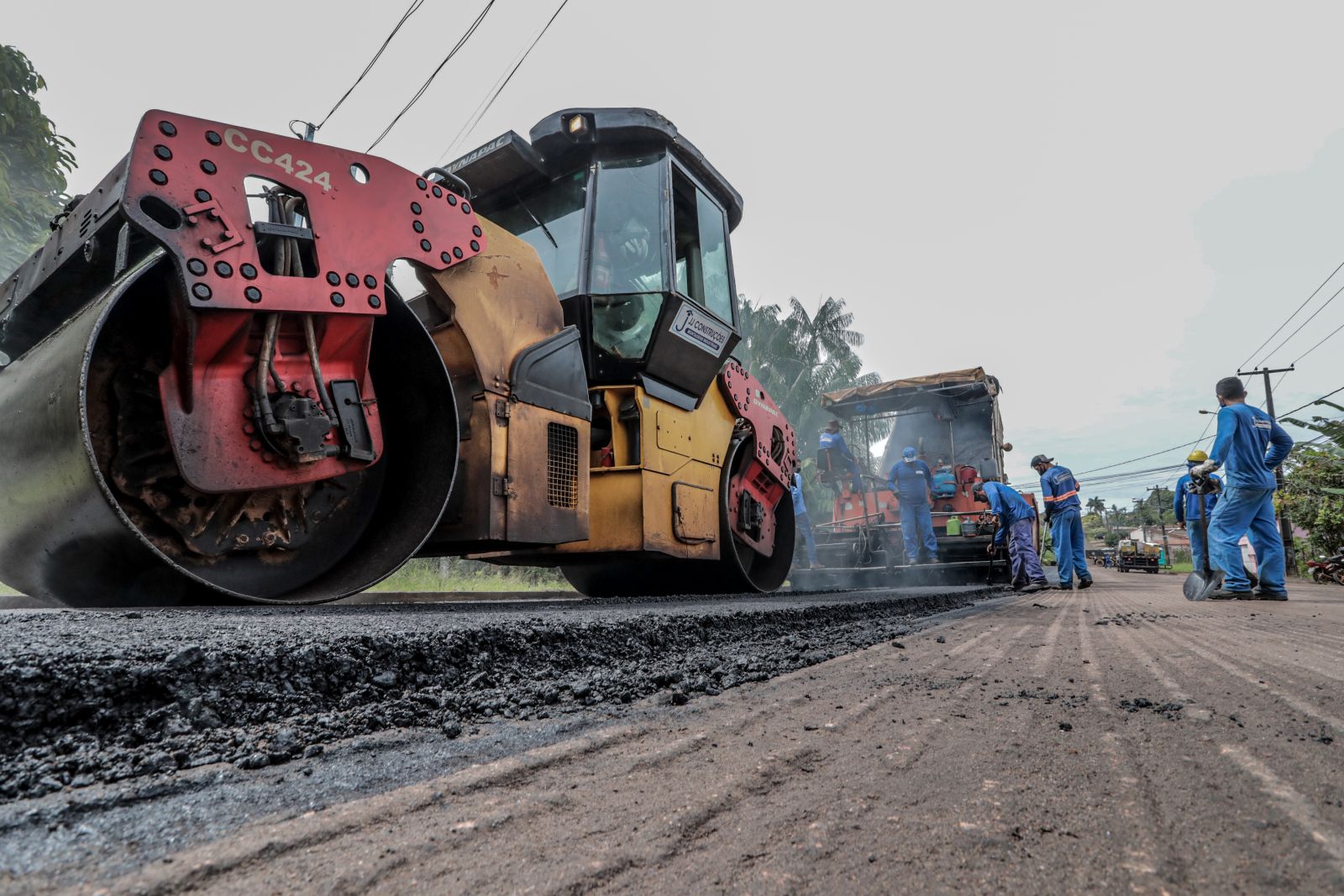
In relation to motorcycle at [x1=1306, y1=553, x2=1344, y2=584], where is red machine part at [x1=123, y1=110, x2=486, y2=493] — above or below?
above

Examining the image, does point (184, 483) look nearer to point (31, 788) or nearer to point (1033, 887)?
point (31, 788)

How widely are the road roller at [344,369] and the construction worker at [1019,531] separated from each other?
539cm

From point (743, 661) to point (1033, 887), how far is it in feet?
4.12

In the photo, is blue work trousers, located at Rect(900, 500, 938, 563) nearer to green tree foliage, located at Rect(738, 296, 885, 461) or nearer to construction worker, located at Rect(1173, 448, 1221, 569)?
construction worker, located at Rect(1173, 448, 1221, 569)

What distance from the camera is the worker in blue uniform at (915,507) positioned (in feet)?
32.3

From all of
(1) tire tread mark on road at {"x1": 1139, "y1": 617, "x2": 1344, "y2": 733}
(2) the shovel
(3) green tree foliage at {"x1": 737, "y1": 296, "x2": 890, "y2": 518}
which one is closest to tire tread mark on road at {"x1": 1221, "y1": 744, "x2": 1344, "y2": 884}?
(1) tire tread mark on road at {"x1": 1139, "y1": 617, "x2": 1344, "y2": 733}

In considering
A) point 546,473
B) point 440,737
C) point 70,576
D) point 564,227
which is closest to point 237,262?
point 70,576

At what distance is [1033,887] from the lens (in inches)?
25.5

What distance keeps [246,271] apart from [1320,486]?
15434mm

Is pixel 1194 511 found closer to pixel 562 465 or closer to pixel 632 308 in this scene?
pixel 632 308

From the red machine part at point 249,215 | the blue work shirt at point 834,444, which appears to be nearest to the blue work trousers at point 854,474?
the blue work shirt at point 834,444

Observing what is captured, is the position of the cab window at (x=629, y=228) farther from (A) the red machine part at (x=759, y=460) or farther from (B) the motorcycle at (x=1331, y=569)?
(B) the motorcycle at (x=1331, y=569)

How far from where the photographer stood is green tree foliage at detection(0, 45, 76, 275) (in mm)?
8133

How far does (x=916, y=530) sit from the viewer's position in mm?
9992
